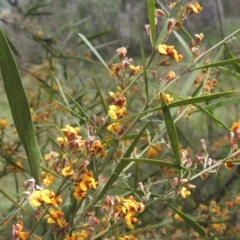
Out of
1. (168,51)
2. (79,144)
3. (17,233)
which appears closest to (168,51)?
(168,51)

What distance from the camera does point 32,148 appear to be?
516mm

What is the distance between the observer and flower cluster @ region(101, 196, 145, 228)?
0.52m

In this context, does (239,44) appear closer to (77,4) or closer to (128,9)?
(128,9)

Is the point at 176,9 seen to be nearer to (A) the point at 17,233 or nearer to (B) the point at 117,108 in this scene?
(B) the point at 117,108

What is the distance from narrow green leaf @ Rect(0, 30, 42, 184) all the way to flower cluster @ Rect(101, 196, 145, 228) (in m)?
0.09

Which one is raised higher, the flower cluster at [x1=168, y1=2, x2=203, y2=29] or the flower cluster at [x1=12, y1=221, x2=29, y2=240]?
the flower cluster at [x1=168, y1=2, x2=203, y2=29]

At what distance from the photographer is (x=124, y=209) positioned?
0.52m

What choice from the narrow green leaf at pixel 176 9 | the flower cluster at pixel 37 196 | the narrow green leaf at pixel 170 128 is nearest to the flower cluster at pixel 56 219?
the flower cluster at pixel 37 196

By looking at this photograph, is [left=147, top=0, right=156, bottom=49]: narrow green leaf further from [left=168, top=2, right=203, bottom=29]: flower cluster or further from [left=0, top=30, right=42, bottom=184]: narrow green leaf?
[left=0, top=30, right=42, bottom=184]: narrow green leaf

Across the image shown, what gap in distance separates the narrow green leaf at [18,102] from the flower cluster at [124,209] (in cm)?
9

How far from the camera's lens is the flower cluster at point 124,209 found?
52cm

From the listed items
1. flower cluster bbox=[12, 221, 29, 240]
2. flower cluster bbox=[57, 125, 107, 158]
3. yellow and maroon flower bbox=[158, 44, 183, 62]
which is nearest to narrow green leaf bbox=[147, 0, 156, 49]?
yellow and maroon flower bbox=[158, 44, 183, 62]

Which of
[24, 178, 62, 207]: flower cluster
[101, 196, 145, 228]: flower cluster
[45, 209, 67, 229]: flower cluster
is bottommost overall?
[101, 196, 145, 228]: flower cluster

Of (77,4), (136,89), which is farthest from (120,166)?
(77,4)
